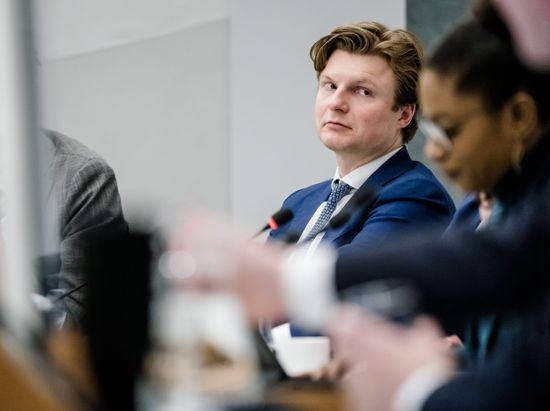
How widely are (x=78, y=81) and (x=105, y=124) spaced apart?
0.16 meters

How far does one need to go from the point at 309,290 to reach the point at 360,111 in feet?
3.73

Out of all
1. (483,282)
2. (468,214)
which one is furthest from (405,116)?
(483,282)

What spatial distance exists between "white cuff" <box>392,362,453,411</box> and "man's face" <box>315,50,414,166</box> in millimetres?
1096

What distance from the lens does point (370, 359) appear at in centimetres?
62

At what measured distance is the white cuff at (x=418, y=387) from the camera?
622 millimetres

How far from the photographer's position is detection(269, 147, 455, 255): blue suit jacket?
1543 millimetres

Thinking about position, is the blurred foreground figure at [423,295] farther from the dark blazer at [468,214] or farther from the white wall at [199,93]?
the white wall at [199,93]

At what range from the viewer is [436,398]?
2.03ft

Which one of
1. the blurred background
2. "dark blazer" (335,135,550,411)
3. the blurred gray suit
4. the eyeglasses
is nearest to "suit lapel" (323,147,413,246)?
the blurred gray suit

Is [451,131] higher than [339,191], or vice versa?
A: [451,131]

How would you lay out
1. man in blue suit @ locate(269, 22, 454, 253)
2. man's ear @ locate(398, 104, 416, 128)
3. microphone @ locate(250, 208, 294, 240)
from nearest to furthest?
microphone @ locate(250, 208, 294, 240), man in blue suit @ locate(269, 22, 454, 253), man's ear @ locate(398, 104, 416, 128)

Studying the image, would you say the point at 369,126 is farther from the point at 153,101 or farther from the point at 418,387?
the point at 153,101

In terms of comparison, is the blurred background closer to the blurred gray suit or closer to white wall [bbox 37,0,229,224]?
white wall [bbox 37,0,229,224]

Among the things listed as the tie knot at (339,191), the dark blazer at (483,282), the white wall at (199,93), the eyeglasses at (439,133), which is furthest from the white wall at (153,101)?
the dark blazer at (483,282)
